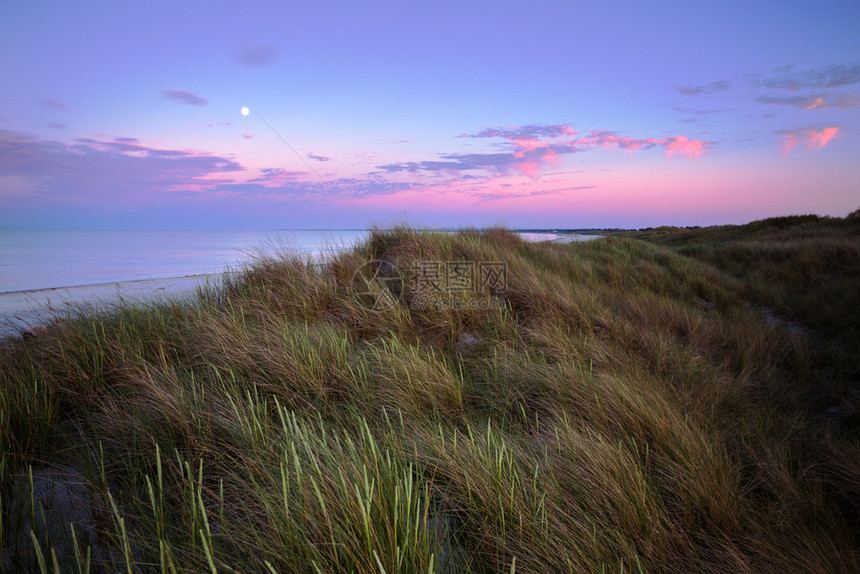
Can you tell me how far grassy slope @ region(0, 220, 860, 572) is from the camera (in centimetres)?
128

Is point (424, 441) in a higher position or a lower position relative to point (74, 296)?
lower

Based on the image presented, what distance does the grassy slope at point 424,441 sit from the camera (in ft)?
4.19

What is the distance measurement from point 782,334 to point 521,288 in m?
3.86

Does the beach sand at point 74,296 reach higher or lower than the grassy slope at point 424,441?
higher

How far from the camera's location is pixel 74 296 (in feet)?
21.2

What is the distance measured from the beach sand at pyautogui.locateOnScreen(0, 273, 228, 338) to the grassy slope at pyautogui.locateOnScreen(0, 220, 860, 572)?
6.33ft

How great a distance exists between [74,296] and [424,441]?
7.77 m

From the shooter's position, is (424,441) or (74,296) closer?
(424,441)

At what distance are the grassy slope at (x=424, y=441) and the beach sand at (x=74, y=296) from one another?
1.93 meters

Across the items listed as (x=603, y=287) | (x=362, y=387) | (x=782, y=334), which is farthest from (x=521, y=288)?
(x=782, y=334)

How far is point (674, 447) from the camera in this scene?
198 cm

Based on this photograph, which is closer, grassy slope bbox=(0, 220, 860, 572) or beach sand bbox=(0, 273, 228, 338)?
grassy slope bbox=(0, 220, 860, 572)

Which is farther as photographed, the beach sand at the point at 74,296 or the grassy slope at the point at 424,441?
the beach sand at the point at 74,296

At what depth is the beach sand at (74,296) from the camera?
182 inches
